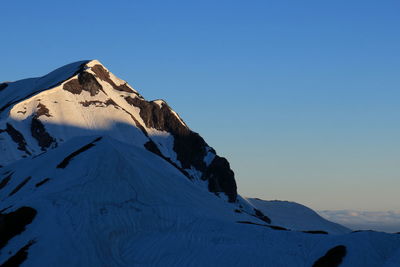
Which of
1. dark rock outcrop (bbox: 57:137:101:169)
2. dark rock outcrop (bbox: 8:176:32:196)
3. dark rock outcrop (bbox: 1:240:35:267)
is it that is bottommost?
dark rock outcrop (bbox: 1:240:35:267)

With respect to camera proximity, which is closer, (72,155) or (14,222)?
(14,222)

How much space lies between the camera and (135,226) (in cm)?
8888

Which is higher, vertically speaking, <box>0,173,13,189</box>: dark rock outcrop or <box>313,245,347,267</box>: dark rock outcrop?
<box>0,173,13,189</box>: dark rock outcrop

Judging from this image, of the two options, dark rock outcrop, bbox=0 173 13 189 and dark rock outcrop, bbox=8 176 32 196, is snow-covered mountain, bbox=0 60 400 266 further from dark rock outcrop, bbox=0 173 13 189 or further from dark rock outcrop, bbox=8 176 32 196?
dark rock outcrop, bbox=0 173 13 189

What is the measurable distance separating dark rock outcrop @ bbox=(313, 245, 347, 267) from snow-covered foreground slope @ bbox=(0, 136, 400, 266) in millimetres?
779

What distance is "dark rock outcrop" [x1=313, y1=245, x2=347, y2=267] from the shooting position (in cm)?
7219

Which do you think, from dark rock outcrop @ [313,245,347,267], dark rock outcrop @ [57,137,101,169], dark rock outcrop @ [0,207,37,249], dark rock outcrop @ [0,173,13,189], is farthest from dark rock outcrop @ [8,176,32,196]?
dark rock outcrop @ [313,245,347,267]

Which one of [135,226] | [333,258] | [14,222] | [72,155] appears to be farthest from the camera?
[72,155]

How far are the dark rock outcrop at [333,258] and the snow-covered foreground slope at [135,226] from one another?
0.78 metres

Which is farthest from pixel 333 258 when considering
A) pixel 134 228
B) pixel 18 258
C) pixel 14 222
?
pixel 14 222

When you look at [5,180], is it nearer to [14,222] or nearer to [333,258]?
[14,222]

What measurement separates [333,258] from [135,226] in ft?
92.2

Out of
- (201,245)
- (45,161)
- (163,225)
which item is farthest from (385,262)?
(45,161)

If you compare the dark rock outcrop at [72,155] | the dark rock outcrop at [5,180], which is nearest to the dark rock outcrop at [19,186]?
the dark rock outcrop at [72,155]
